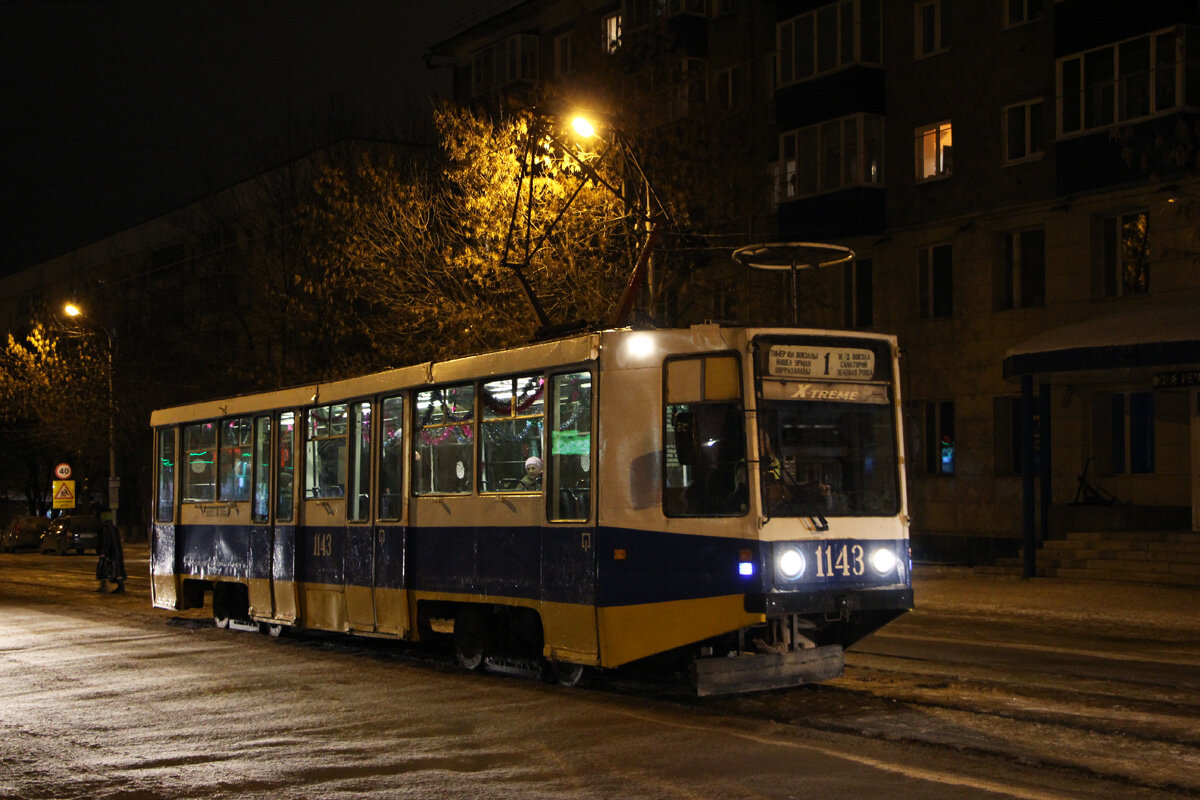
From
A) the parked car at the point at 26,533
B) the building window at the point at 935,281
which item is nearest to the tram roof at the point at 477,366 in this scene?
the building window at the point at 935,281

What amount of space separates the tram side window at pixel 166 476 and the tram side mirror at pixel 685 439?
461 inches

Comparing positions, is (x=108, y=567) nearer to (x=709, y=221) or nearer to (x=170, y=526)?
(x=170, y=526)

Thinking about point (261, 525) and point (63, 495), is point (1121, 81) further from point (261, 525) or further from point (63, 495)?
point (63, 495)

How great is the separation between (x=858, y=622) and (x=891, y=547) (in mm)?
721

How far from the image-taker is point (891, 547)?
10.9 m

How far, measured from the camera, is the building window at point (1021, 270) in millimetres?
29647

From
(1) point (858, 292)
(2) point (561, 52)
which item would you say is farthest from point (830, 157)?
(2) point (561, 52)

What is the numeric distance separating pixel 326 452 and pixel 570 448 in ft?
16.6

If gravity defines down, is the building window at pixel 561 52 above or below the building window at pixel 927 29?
above

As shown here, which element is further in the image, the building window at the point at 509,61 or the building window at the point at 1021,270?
the building window at the point at 509,61

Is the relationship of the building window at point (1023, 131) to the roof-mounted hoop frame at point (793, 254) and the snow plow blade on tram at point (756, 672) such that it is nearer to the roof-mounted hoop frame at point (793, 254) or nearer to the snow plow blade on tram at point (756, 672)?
the roof-mounted hoop frame at point (793, 254)

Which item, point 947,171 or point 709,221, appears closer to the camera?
point 709,221

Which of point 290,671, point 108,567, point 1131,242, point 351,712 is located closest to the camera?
point 351,712

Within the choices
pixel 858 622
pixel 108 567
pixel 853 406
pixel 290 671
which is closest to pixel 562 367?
pixel 853 406
